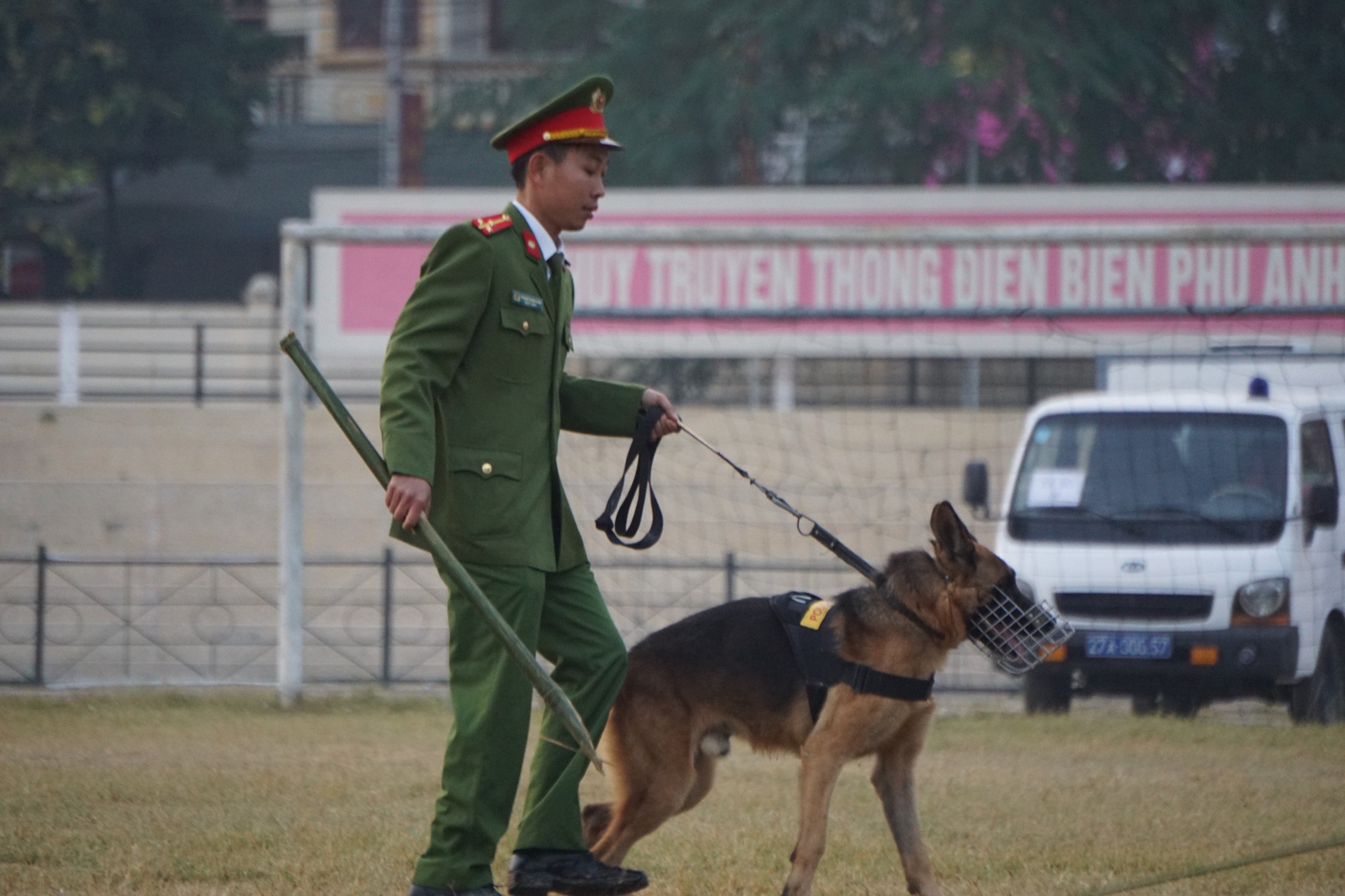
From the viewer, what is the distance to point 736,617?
5.13 m

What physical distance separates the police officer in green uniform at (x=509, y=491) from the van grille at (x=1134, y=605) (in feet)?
18.0

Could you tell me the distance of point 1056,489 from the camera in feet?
32.5

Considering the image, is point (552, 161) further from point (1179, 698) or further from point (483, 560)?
point (1179, 698)

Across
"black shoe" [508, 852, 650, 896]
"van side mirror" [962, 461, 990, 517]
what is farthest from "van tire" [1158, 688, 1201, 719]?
"black shoe" [508, 852, 650, 896]

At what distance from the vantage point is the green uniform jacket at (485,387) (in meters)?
4.24

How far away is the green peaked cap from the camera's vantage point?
440 cm

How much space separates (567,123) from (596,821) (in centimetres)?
220

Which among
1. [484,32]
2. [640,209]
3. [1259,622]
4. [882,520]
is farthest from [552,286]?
[484,32]

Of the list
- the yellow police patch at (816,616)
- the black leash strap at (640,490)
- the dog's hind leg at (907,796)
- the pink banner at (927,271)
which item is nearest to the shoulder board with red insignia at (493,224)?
the black leash strap at (640,490)

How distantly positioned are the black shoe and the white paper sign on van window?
6011 mm

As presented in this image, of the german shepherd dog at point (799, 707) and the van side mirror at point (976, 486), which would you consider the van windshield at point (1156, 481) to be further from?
the german shepherd dog at point (799, 707)

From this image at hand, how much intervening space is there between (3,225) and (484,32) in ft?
40.5

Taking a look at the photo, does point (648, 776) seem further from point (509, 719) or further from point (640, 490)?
point (640, 490)

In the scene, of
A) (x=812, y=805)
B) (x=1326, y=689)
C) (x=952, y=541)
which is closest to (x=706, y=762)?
(x=812, y=805)
